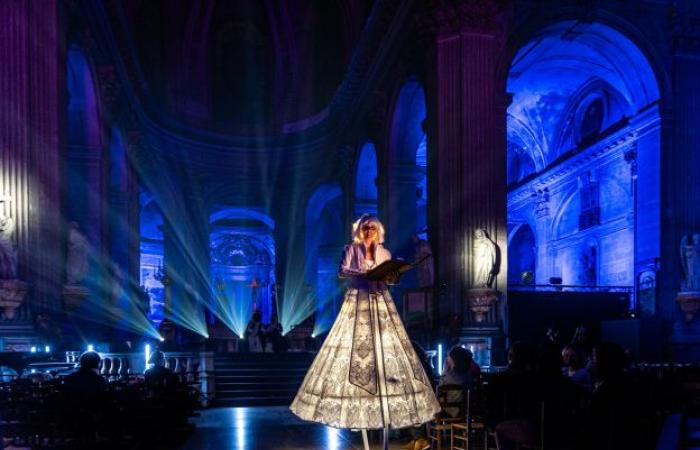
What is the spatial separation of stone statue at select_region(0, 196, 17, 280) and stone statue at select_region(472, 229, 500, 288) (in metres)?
8.49

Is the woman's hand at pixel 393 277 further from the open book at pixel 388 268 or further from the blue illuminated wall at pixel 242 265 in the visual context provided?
the blue illuminated wall at pixel 242 265

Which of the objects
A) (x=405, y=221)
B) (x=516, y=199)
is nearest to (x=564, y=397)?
(x=405, y=221)

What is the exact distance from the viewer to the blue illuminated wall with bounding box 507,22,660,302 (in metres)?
15.7

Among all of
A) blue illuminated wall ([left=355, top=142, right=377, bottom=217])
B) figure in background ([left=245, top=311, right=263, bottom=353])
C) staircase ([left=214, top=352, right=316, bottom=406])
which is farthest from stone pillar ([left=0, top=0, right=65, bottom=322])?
blue illuminated wall ([left=355, top=142, right=377, bottom=217])

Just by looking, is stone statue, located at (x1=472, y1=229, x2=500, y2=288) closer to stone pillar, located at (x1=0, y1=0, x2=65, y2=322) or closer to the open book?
stone pillar, located at (x1=0, y1=0, x2=65, y2=322)

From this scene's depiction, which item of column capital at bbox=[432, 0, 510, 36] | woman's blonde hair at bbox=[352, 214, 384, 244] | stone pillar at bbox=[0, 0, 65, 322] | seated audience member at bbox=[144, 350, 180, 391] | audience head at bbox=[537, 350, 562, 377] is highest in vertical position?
column capital at bbox=[432, 0, 510, 36]

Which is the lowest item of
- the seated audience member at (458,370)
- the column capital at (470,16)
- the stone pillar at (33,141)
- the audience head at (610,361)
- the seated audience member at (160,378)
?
the seated audience member at (160,378)

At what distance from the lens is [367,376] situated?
376 centimetres

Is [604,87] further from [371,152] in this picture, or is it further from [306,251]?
[306,251]

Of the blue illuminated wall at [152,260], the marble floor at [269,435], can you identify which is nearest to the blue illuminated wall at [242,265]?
the blue illuminated wall at [152,260]

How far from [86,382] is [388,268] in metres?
3.57

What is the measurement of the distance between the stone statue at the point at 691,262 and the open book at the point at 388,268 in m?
12.8

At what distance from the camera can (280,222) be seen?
28.1 m

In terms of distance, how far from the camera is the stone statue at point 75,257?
1166 centimetres
